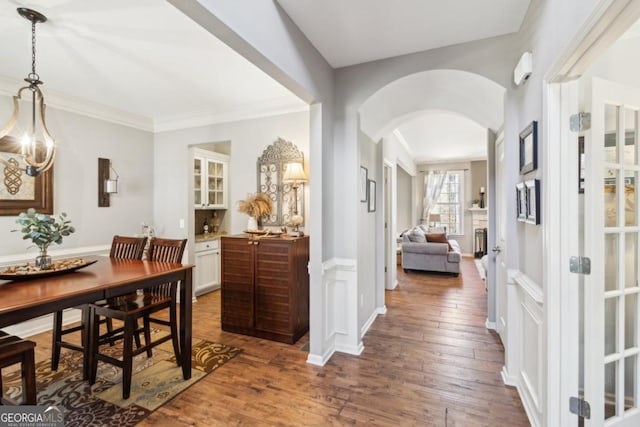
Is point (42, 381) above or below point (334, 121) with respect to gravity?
below

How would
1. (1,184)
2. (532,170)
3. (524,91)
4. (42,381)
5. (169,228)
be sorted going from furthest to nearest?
(169,228)
(1,184)
(42,381)
(524,91)
(532,170)

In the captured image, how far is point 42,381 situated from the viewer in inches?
86.1

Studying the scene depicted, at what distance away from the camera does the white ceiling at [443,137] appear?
15.3ft

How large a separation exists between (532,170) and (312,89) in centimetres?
163

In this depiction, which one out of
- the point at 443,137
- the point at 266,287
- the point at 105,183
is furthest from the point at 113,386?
the point at 443,137

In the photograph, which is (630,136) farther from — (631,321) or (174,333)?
(174,333)

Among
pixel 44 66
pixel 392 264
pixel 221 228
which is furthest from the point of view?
pixel 221 228

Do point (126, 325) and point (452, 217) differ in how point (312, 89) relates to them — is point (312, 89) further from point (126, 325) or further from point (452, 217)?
point (452, 217)

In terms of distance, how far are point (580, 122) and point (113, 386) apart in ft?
11.2

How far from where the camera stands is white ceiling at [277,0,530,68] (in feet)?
A: 6.07

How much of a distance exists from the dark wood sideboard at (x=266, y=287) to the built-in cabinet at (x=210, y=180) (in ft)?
5.88

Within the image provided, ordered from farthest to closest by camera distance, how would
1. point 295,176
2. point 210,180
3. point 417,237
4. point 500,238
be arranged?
point 417,237 → point 210,180 → point 295,176 → point 500,238

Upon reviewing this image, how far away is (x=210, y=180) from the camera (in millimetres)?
4895

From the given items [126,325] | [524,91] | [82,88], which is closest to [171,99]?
[82,88]
